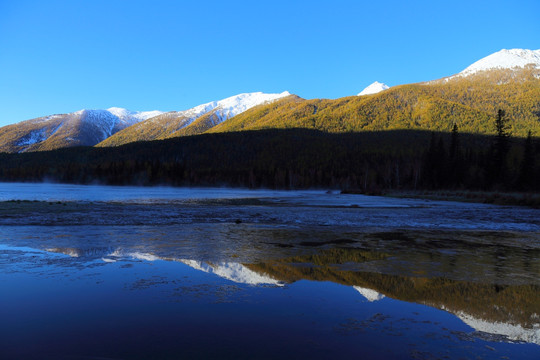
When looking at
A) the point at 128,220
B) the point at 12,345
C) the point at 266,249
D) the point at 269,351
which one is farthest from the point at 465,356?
the point at 128,220

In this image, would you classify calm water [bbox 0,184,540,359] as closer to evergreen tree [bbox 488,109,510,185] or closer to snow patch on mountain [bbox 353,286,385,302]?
snow patch on mountain [bbox 353,286,385,302]

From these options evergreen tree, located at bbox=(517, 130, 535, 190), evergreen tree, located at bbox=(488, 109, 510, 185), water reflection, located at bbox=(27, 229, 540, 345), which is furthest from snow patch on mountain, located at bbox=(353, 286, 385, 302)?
evergreen tree, located at bbox=(488, 109, 510, 185)

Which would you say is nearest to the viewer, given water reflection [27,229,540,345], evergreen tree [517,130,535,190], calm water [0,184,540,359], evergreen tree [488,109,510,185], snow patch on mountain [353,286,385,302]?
calm water [0,184,540,359]

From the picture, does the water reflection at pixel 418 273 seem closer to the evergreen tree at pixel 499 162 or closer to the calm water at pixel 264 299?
the calm water at pixel 264 299

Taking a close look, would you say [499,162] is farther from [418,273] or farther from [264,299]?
[264,299]

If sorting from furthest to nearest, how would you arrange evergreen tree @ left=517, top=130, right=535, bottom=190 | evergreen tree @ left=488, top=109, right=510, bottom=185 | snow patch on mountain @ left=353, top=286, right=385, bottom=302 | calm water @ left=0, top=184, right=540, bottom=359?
evergreen tree @ left=488, top=109, right=510, bottom=185
evergreen tree @ left=517, top=130, right=535, bottom=190
snow patch on mountain @ left=353, top=286, right=385, bottom=302
calm water @ left=0, top=184, right=540, bottom=359

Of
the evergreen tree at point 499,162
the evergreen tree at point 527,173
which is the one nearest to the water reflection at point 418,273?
the evergreen tree at point 527,173

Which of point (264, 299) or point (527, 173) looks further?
point (527, 173)

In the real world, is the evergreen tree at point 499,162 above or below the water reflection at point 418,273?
above

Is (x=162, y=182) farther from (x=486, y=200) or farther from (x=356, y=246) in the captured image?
(x=356, y=246)

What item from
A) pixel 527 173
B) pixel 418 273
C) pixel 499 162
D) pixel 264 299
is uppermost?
pixel 499 162

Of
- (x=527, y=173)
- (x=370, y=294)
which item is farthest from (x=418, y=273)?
(x=527, y=173)

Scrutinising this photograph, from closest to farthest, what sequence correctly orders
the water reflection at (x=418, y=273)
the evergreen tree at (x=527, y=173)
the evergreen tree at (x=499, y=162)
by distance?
the water reflection at (x=418, y=273) < the evergreen tree at (x=527, y=173) < the evergreen tree at (x=499, y=162)

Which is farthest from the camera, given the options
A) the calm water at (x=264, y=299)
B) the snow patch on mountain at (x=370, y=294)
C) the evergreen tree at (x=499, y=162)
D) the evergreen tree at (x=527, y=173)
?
the evergreen tree at (x=499, y=162)
